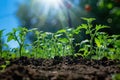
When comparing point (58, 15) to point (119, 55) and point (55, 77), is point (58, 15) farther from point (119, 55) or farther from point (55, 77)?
point (55, 77)

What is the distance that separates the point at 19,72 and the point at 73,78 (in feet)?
1.71

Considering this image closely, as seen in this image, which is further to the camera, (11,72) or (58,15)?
(58,15)

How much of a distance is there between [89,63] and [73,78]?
1.67 meters

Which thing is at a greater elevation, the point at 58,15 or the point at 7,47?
the point at 58,15

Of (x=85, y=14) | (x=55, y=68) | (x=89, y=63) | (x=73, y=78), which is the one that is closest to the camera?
(x=73, y=78)

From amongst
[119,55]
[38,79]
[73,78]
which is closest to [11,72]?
[38,79]

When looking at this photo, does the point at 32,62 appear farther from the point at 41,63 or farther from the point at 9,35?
the point at 9,35

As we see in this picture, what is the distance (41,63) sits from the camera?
15.8ft

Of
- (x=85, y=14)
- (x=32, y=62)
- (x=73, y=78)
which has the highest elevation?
(x=85, y=14)

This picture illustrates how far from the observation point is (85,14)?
2212 centimetres

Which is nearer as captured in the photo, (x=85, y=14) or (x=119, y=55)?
(x=119, y=55)

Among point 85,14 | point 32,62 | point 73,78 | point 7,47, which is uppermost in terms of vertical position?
point 85,14

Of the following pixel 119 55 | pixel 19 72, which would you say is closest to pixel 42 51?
pixel 119 55

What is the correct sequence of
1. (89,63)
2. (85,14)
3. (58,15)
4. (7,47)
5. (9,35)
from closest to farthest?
(89,63) < (9,35) < (7,47) < (85,14) < (58,15)
